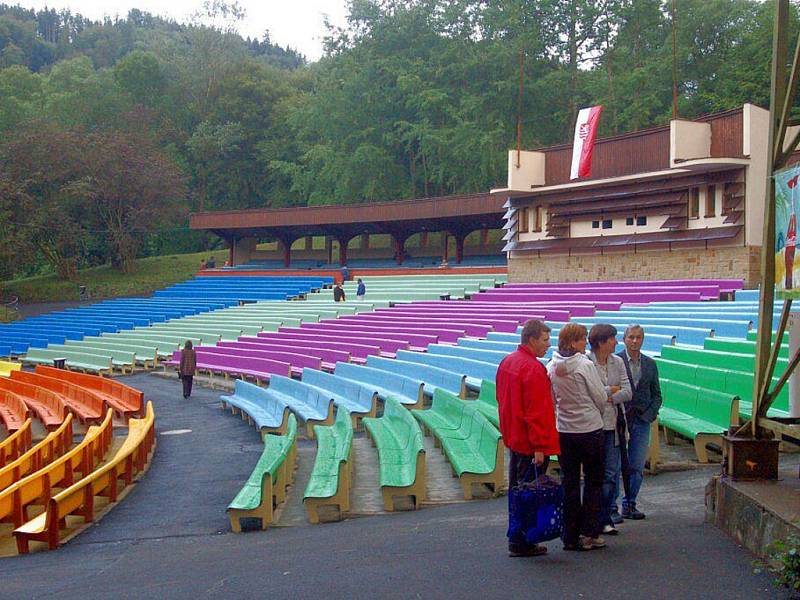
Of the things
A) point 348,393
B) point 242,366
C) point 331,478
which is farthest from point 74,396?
point 331,478

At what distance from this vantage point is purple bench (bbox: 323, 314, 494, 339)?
63.8 feet

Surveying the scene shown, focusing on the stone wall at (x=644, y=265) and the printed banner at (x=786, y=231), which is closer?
the printed banner at (x=786, y=231)

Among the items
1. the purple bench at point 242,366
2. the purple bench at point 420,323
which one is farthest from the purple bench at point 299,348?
the purple bench at point 420,323

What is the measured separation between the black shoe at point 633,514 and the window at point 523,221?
71.0 feet

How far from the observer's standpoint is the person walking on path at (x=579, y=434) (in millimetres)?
5477

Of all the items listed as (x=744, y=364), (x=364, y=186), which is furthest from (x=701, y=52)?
(x=744, y=364)

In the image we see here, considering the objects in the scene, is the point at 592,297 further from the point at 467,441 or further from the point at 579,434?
the point at 579,434

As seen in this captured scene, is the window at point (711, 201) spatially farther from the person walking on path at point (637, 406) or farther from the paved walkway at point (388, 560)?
the person walking on path at point (637, 406)

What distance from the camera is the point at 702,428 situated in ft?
26.8

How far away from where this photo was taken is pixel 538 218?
88.8ft

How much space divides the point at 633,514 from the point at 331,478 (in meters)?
3.03

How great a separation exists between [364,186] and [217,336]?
85.8ft

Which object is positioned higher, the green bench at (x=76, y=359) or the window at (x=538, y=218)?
the window at (x=538, y=218)

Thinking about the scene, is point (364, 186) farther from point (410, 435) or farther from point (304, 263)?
point (410, 435)
